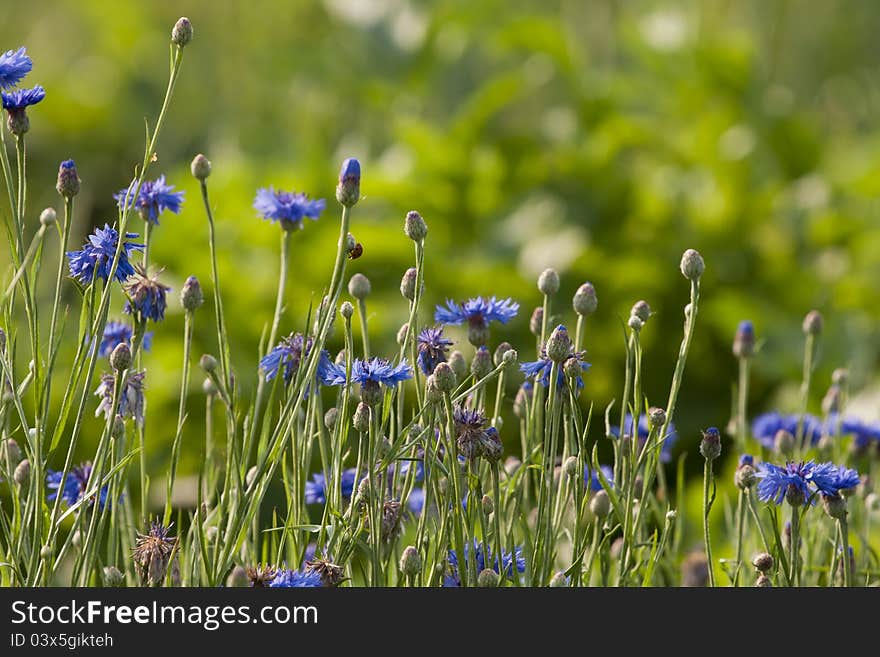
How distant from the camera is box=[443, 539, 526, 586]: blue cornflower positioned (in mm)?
854

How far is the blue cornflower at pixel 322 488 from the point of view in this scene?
102cm

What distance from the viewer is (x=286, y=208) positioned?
34.4 inches

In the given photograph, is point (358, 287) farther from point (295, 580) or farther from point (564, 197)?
point (564, 197)

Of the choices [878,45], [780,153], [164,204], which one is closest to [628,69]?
[780,153]

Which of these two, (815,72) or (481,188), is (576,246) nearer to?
(481,188)

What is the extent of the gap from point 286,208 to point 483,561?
313mm

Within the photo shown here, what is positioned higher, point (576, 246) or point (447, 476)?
point (576, 246)

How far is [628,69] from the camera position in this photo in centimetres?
365

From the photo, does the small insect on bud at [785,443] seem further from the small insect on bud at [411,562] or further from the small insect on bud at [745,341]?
the small insect on bud at [411,562]

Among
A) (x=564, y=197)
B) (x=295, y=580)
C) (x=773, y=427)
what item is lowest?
(x=295, y=580)

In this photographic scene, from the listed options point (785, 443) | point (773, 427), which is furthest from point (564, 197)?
point (785, 443)

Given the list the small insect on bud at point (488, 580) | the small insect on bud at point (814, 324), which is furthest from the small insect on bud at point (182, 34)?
the small insect on bud at point (814, 324)

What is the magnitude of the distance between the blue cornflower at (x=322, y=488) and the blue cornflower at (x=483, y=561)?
13 centimetres

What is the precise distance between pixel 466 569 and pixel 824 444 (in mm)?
458
